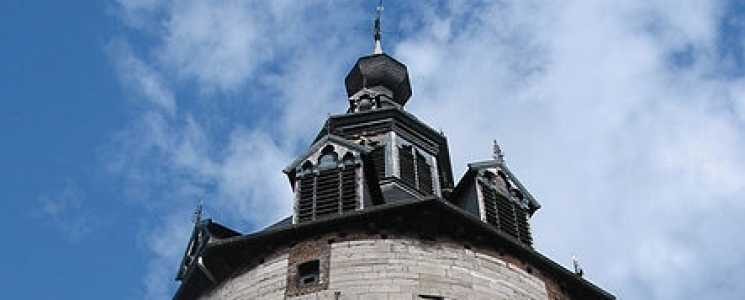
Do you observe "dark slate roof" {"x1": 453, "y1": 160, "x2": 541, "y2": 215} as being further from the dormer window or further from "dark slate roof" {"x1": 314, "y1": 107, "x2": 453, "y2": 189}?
"dark slate roof" {"x1": 314, "y1": 107, "x2": 453, "y2": 189}

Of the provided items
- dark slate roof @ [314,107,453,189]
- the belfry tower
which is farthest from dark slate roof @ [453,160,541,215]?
dark slate roof @ [314,107,453,189]

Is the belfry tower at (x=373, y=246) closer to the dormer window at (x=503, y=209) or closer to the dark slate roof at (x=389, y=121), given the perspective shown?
the dormer window at (x=503, y=209)

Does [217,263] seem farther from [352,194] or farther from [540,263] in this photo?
[540,263]

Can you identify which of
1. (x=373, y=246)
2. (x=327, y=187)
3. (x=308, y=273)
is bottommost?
(x=308, y=273)

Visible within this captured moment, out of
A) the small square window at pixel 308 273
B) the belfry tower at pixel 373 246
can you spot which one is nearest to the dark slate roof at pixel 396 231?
the belfry tower at pixel 373 246

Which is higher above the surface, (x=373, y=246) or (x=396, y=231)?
(x=396, y=231)

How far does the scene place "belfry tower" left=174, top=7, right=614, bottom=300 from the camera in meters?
18.1

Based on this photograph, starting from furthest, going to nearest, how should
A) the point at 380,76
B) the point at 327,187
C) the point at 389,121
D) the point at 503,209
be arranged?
the point at 380,76
the point at 389,121
the point at 503,209
the point at 327,187

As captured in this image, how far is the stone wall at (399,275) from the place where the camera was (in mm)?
17734

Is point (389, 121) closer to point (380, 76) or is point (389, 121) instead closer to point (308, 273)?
point (380, 76)

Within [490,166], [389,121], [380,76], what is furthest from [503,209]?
[380,76]

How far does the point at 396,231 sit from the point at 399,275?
122 cm

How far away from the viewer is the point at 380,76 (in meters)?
30.8

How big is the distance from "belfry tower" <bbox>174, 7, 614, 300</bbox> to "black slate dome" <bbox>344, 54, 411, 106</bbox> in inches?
306
